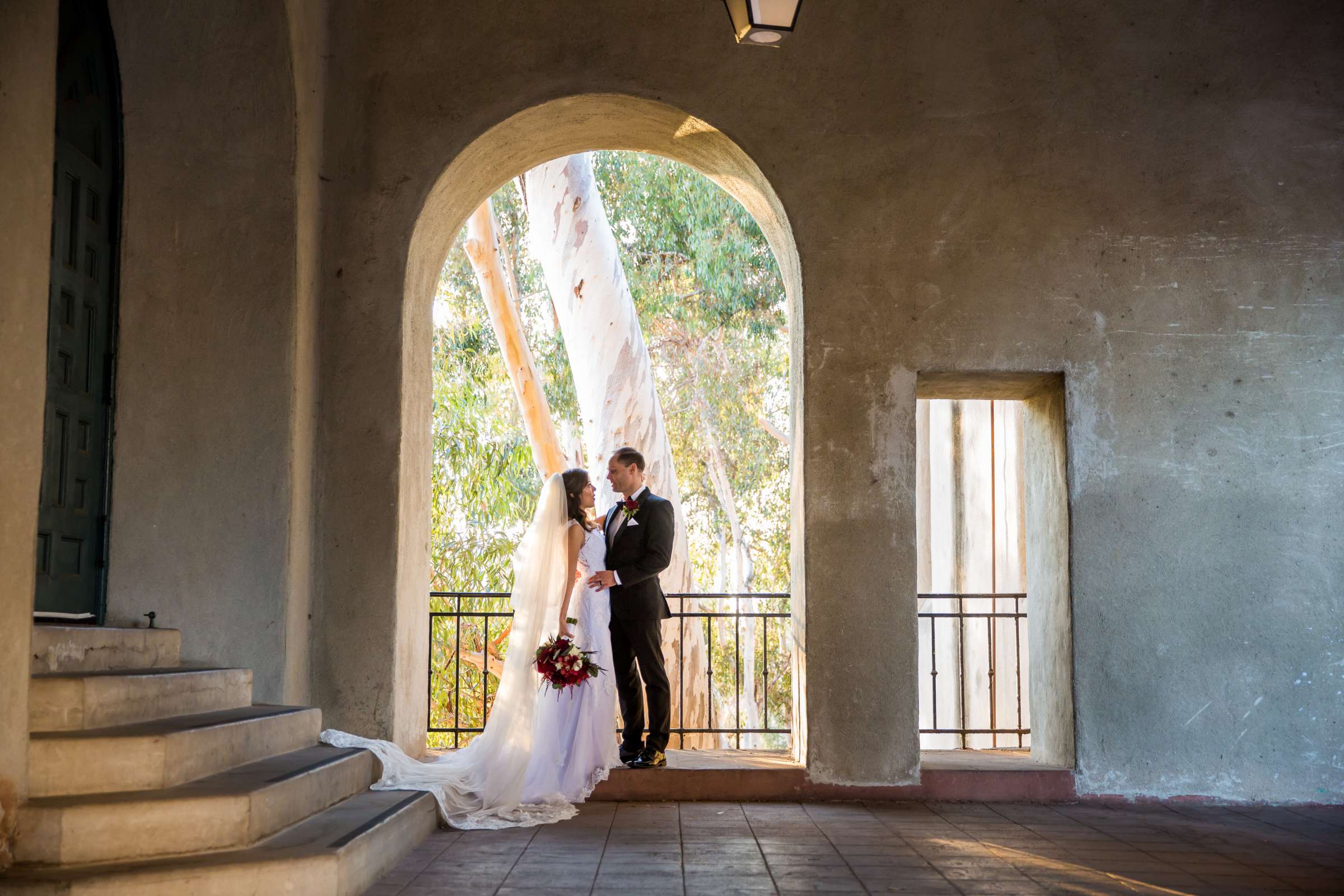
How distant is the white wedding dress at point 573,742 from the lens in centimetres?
611

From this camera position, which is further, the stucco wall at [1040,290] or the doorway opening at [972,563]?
the doorway opening at [972,563]

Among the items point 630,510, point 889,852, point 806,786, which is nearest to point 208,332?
point 630,510

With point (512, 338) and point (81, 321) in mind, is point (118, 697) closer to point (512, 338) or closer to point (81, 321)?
point (81, 321)

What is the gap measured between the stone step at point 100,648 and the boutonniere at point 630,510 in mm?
2433

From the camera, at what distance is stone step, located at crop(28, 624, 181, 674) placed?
4.38 meters

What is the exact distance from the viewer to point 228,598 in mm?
5855

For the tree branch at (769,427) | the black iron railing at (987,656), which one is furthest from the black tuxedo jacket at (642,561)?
the tree branch at (769,427)

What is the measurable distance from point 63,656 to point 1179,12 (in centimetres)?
676

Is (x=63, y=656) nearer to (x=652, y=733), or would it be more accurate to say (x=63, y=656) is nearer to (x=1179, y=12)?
(x=652, y=733)

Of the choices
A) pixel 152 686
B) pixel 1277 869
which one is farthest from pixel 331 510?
pixel 1277 869

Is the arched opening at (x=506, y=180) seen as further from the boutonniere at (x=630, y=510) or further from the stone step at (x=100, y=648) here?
the stone step at (x=100, y=648)

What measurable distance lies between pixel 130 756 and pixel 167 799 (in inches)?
10.8

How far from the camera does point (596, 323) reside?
455 inches

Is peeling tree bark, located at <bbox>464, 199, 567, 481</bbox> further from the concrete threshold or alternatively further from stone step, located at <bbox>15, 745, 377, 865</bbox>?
stone step, located at <bbox>15, 745, 377, 865</bbox>
